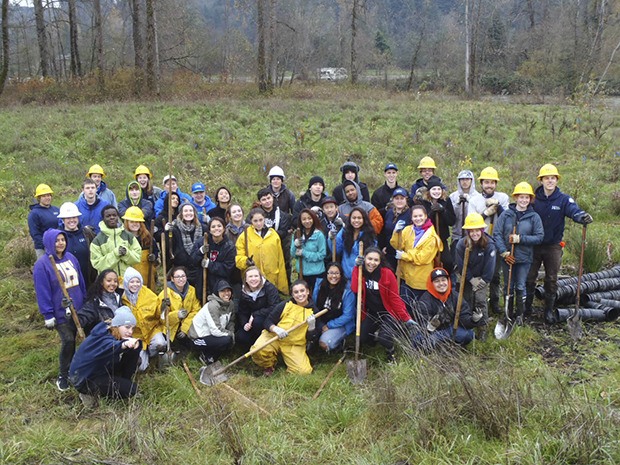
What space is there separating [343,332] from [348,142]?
30.8 ft

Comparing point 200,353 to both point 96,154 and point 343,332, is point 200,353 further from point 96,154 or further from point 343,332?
point 96,154

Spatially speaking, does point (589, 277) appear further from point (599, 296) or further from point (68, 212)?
point (68, 212)

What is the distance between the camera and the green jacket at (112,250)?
227 inches

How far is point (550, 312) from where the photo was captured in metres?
6.35

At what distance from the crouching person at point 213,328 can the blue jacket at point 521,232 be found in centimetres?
343

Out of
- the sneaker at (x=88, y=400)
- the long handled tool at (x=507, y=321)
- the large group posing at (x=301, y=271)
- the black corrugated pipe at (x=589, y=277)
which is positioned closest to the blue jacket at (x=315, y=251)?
the large group posing at (x=301, y=271)

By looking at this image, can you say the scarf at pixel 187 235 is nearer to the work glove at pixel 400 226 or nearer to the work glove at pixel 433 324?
the work glove at pixel 400 226

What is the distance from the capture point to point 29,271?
8.08m

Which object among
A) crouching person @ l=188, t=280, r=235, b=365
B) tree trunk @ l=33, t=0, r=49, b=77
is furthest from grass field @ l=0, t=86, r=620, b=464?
tree trunk @ l=33, t=0, r=49, b=77

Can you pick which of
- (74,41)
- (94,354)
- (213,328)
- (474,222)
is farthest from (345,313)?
(74,41)

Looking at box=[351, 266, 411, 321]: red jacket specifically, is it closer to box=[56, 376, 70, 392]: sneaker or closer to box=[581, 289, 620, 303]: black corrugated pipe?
box=[581, 289, 620, 303]: black corrugated pipe

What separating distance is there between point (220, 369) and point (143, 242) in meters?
1.98

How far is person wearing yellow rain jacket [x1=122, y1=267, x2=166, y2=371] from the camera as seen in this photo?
5.60 metres

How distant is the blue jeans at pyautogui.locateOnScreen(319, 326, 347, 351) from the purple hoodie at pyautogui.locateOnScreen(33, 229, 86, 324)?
280 cm
